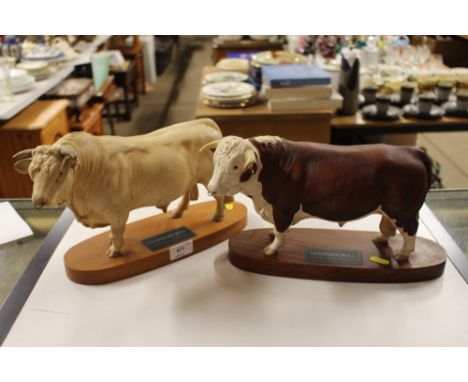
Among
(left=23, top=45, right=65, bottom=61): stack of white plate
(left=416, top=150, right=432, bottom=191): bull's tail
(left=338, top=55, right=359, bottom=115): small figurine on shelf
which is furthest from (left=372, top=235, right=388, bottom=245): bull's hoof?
(left=23, top=45, right=65, bottom=61): stack of white plate

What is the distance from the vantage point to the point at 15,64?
10.5 ft

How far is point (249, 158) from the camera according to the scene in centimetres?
113

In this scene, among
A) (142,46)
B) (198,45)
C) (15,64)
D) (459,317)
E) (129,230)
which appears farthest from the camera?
(198,45)

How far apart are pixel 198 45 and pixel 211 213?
750 cm

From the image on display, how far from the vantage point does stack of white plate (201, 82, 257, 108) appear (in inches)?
95.4

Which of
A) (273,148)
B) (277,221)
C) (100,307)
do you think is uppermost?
(273,148)

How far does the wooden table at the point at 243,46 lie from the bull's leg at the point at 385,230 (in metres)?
3.04

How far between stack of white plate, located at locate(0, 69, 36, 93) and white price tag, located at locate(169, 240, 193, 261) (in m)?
1.91

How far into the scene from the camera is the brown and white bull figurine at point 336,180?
120 cm

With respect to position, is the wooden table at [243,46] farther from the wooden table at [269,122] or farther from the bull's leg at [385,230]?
the bull's leg at [385,230]

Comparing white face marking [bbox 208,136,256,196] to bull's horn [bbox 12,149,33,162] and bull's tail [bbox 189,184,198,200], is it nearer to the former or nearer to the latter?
bull's tail [bbox 189,184,198,200]

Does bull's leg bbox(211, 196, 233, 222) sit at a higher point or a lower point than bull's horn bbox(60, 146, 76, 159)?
lower

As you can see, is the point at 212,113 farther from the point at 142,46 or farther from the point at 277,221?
the point at 142,46

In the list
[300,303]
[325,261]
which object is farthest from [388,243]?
[300,303]
